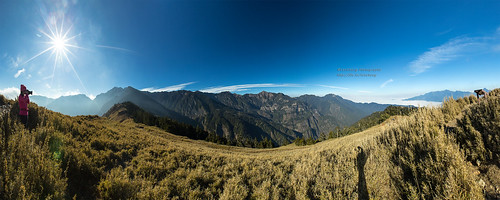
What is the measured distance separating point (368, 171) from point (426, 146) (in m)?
1.92

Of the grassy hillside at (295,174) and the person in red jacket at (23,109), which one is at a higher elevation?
the person in red jacket at (23,109)

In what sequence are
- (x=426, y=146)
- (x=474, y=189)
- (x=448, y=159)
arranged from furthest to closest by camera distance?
(x=426, y=146) → (x=448, y=159) → (x=474, y=189)

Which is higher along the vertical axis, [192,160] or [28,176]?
[28,176]

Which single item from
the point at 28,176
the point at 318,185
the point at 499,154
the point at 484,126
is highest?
the point at 484,126

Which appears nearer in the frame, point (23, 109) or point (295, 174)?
point (295, 174)

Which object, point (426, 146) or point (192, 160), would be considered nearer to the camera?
point (426, 146)

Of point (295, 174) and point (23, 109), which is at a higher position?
point (23, 109)

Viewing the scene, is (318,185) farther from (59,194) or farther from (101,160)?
(101,160)

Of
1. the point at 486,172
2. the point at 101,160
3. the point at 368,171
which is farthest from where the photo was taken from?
the point at 101,160

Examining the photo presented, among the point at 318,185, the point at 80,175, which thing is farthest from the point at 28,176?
the point at 318,185

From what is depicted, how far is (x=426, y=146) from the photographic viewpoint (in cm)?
496

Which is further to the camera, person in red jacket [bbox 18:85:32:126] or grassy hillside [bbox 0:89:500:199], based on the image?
person in red jacket [bbox 18:85:32:126]

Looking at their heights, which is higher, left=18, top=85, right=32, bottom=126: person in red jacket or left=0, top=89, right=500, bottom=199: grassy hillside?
left=18, top=85, right=32, bottom=126: person in red jacket

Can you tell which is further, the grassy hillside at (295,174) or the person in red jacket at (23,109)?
the person in red jacket at (23,109)
